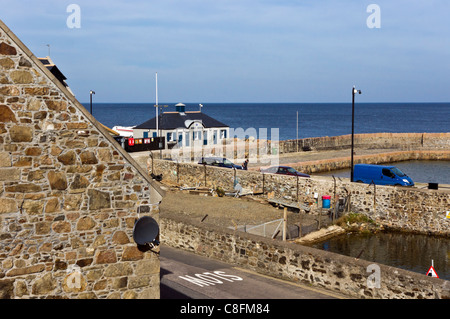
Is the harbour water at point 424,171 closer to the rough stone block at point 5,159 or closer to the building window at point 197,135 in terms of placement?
the building window at point 197,135

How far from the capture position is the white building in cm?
5888

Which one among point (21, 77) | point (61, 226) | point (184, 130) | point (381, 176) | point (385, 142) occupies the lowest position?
point (381, 176)

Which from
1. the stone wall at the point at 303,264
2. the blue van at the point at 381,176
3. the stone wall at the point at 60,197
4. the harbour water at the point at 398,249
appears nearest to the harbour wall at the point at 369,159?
the blue van at the point at 381,176

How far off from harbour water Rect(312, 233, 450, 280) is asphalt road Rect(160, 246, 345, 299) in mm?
11370

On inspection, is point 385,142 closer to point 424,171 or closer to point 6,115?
point 424,171

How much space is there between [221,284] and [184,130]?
4457cm

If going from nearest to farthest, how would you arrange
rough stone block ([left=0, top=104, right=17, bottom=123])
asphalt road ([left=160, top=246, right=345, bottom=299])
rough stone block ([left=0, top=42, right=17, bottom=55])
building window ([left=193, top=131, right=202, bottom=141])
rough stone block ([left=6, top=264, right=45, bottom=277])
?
rough stone block ([left=0, top=42, right=17, bottom=55])
rough stone block ([left=0, top=104, right=17, bottom=123])
rough stone block ([left=6, top=264, right=45, bottom=277])
asphalt road ([left=160, top=246, right=345, bottom=299])
building window ([left=193, top=131, right=202, bottom=141])

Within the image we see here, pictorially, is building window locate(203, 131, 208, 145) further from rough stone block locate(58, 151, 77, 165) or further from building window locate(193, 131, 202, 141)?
rough stone block locate(58, 151, 77, 165)

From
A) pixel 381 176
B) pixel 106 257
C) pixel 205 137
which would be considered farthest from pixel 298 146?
pixel 106 257

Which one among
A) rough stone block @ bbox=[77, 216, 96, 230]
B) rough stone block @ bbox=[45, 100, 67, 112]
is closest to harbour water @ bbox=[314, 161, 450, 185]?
rough stone block @ bbox=[77, 216, 96, 230]

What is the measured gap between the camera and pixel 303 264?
15.7 m

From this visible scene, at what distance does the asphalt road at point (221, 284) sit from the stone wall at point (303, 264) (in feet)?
1.03

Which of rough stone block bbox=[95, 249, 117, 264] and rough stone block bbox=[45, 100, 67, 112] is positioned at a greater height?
rough stone block bbox=[45, 100, 67, 112]
